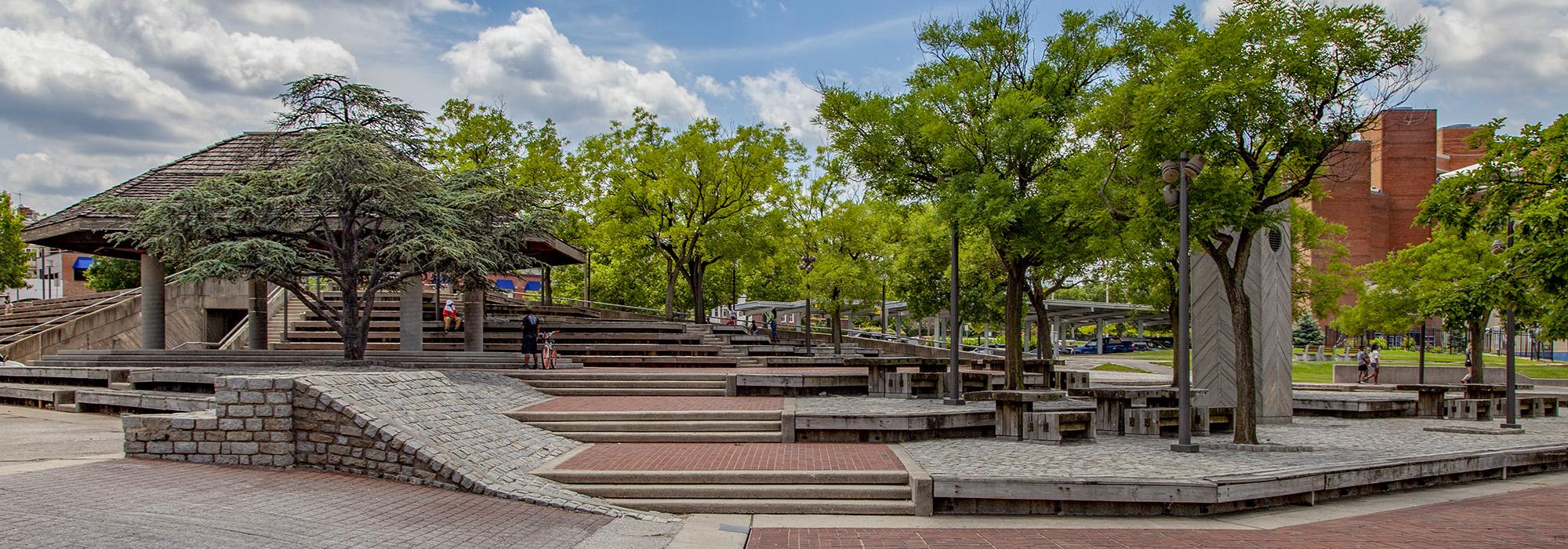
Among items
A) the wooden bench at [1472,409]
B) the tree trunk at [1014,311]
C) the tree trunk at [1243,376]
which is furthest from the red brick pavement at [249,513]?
the wooden bench at [1472,409]

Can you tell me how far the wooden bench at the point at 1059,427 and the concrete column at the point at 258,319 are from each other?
69.9 ft

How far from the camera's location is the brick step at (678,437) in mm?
13583

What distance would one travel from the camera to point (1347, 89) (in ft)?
42.6

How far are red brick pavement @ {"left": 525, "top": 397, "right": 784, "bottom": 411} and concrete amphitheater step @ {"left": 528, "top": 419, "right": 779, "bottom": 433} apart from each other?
2.55ft

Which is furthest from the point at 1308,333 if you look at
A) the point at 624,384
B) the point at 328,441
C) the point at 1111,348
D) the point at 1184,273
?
the point at 328,441

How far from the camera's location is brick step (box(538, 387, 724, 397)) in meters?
17.9

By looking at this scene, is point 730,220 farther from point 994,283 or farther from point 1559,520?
point 1559,520

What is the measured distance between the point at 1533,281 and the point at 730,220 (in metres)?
25.1

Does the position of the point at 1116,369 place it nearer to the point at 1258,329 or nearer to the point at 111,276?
the point at 1258,329

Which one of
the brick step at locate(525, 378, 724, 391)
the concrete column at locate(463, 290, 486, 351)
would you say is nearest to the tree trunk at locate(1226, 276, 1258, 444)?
the brick step at locate(525, 378, 724, 391)

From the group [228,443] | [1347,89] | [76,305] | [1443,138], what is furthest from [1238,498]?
[1443,138]

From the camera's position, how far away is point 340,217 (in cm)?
1897

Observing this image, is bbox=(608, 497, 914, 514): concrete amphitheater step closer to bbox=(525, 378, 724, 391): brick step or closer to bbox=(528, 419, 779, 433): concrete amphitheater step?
bbox=(528, 419, 779, 433): concrete amphitheater step

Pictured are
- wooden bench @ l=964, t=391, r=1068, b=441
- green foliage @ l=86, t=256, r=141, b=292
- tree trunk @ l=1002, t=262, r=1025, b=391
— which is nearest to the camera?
wooden bench @ l=964, t=391, r=1068, b=441
